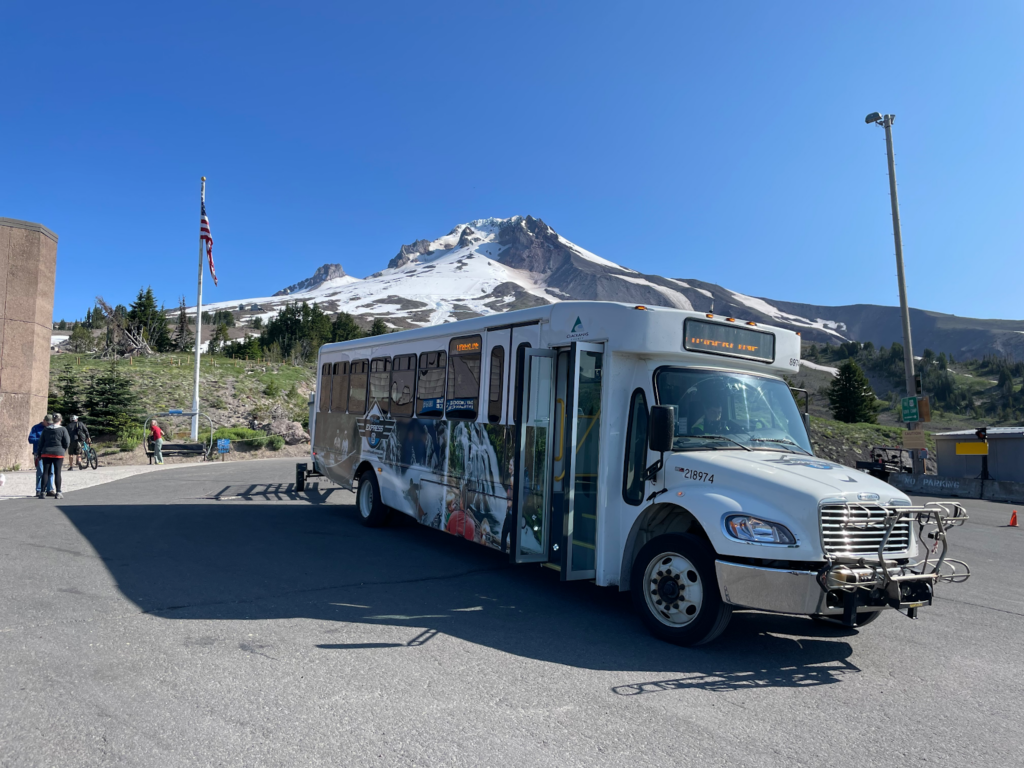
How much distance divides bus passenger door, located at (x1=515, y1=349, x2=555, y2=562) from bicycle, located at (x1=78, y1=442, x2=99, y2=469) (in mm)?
18582

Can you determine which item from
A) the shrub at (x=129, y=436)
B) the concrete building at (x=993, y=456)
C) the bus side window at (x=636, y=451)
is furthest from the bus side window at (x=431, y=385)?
the concrete building at (x=993, y=456)

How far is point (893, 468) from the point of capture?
1049 inches

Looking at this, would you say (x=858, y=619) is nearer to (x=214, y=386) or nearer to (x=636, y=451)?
(x=636, y=451)

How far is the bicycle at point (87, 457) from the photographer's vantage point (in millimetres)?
20422

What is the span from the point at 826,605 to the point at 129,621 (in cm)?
530

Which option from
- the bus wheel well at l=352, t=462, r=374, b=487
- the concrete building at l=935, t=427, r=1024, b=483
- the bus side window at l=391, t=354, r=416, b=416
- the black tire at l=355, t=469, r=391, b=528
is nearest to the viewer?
the bus side window at l=391, t=354, r=416, b=416

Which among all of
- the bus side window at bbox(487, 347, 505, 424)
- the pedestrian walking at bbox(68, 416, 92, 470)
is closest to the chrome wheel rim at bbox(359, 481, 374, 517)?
the bus side window at bbox(487, 347, 505, 424)

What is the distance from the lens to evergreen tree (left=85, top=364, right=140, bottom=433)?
25.7m

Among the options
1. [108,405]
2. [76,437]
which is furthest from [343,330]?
[76,437]

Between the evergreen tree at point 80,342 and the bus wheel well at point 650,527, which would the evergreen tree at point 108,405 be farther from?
the evergreen tree at point 80,342

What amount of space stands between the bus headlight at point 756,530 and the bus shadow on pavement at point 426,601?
957 millimetres

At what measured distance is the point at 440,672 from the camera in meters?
4.65

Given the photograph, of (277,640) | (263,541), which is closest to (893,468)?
(263,541)

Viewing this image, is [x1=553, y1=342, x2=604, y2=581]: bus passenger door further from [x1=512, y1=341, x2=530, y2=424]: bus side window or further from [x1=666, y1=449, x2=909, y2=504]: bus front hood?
[x1=666, y1=449, x2=909, y2=504]: bus front hood
